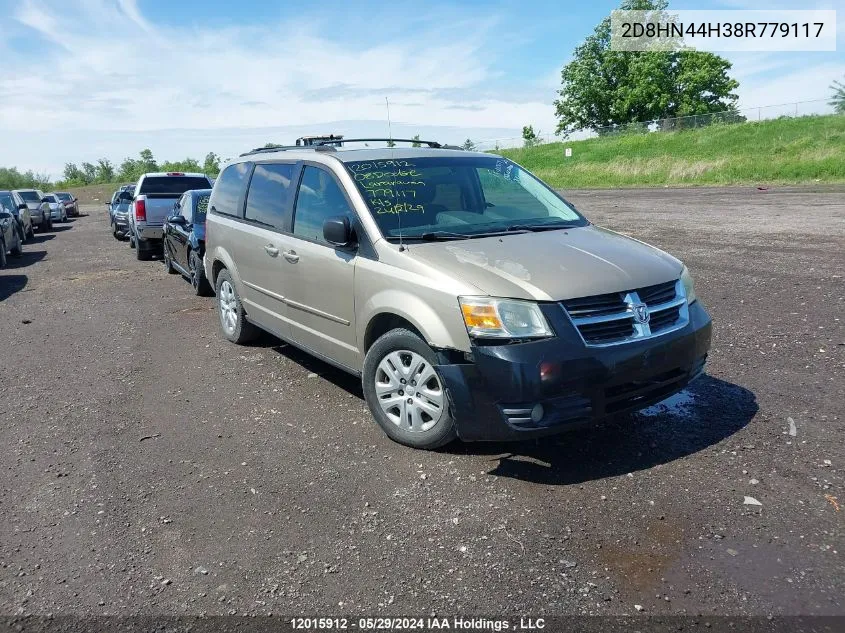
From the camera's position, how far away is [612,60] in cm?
6969

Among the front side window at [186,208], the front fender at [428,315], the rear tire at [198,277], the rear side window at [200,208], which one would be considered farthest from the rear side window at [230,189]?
the front side window at [186,208]

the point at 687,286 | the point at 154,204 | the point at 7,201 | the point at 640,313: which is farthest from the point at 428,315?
the point at 7,201

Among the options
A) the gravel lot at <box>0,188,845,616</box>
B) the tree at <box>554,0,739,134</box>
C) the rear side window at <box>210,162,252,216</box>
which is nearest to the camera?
the gravel lot at <box>0,188,845,616</box>

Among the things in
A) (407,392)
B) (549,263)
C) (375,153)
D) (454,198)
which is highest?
(375,153)

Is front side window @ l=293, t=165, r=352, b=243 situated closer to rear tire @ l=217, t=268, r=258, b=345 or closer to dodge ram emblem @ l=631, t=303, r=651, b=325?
rear tire @ l=217, t=268, r=258, b=345

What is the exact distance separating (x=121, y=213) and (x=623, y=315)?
1968 cm

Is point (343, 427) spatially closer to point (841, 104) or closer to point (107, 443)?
point (107, 443)

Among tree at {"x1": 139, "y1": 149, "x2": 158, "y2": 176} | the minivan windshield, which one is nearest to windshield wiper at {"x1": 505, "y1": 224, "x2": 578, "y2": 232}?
the minivan windshield

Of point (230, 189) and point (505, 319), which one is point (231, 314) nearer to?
point (230, 189)

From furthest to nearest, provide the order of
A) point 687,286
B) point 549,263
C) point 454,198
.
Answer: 1. point 454,198
2. point 687,286
3. point 549,263

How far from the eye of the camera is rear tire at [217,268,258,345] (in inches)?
277

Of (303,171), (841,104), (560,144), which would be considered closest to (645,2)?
(560,144)

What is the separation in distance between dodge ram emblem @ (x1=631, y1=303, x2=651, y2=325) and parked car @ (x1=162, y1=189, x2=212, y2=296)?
702 cm

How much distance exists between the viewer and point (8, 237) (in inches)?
625
